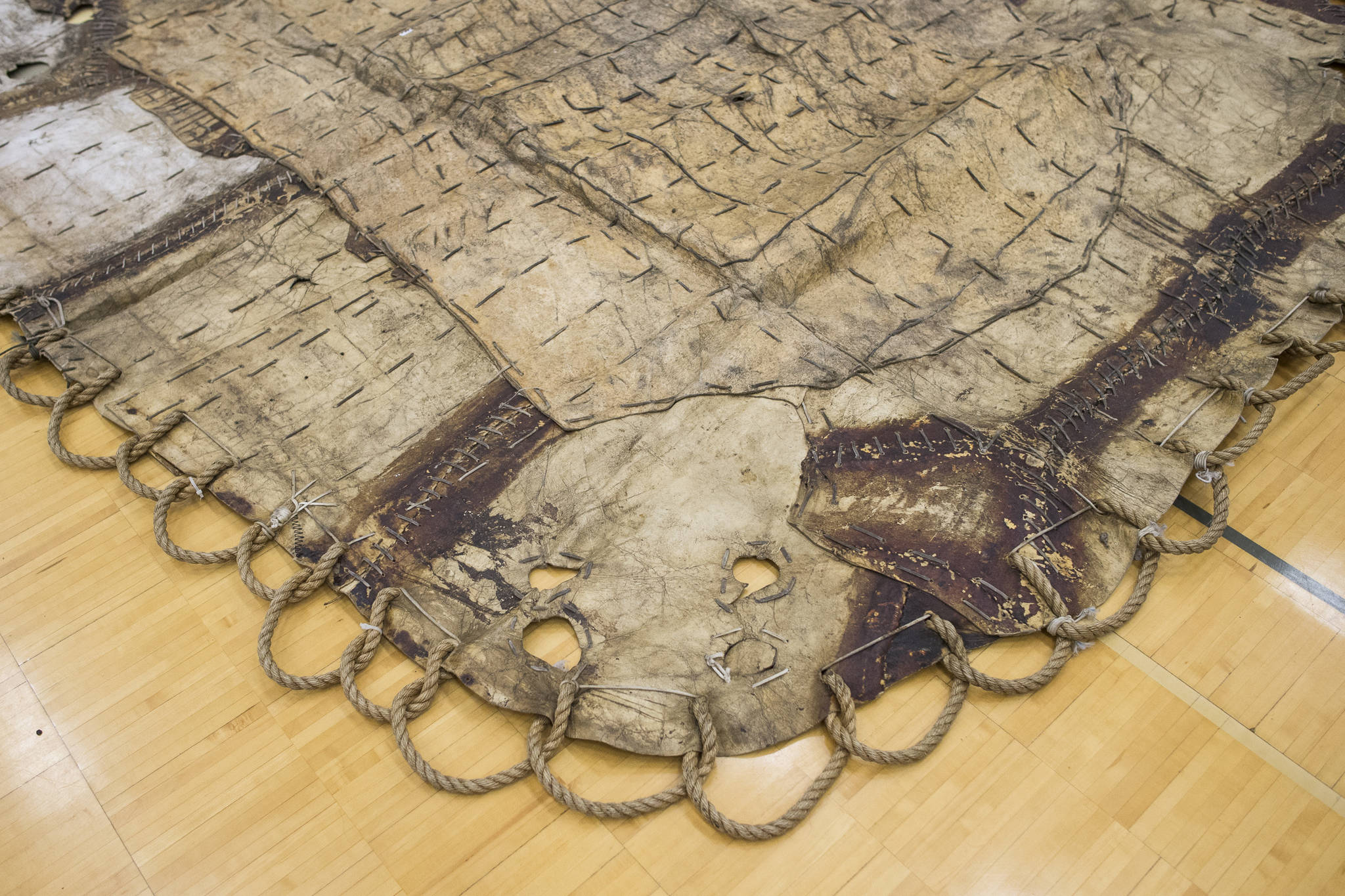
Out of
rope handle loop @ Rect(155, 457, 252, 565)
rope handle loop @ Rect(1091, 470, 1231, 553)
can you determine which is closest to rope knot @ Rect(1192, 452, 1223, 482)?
rope handle loop @ Rect(1091, 470, 1231, 553)

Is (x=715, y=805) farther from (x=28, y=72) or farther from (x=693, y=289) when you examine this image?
(x=28, y=72)

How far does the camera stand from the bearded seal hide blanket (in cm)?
192

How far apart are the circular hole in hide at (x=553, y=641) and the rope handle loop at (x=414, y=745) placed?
0.16 metres

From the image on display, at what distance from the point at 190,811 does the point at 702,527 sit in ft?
3.94

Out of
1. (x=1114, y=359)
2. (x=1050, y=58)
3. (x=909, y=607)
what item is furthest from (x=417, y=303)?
(x=1050, y=58)

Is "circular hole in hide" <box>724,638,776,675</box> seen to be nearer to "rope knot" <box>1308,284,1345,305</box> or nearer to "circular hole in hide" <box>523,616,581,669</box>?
"circular hole in hide" <box>523,616,581,669</box>

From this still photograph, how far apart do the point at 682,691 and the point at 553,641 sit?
0.32 m

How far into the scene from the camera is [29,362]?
2438 mm

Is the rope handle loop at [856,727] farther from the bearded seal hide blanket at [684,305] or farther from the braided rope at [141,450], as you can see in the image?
the braided rope at [141,450]

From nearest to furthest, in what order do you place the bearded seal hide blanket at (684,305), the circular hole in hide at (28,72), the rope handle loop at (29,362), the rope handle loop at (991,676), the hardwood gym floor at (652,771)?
the hardwood gym floor at (652,771), the rope handle loop at (991,676), the bearded seal hide blanket at (684,305), the rope handle loop at (29,362), the circular hole in hide at (28,72)

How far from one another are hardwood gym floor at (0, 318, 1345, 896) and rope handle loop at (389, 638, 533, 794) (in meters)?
0.04

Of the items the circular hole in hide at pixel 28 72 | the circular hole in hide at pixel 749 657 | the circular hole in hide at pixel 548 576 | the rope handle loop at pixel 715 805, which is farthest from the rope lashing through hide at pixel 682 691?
the circular hole in hide at pixel 28 72

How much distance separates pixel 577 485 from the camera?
2.11 metres

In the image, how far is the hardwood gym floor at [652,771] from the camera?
1635mm
